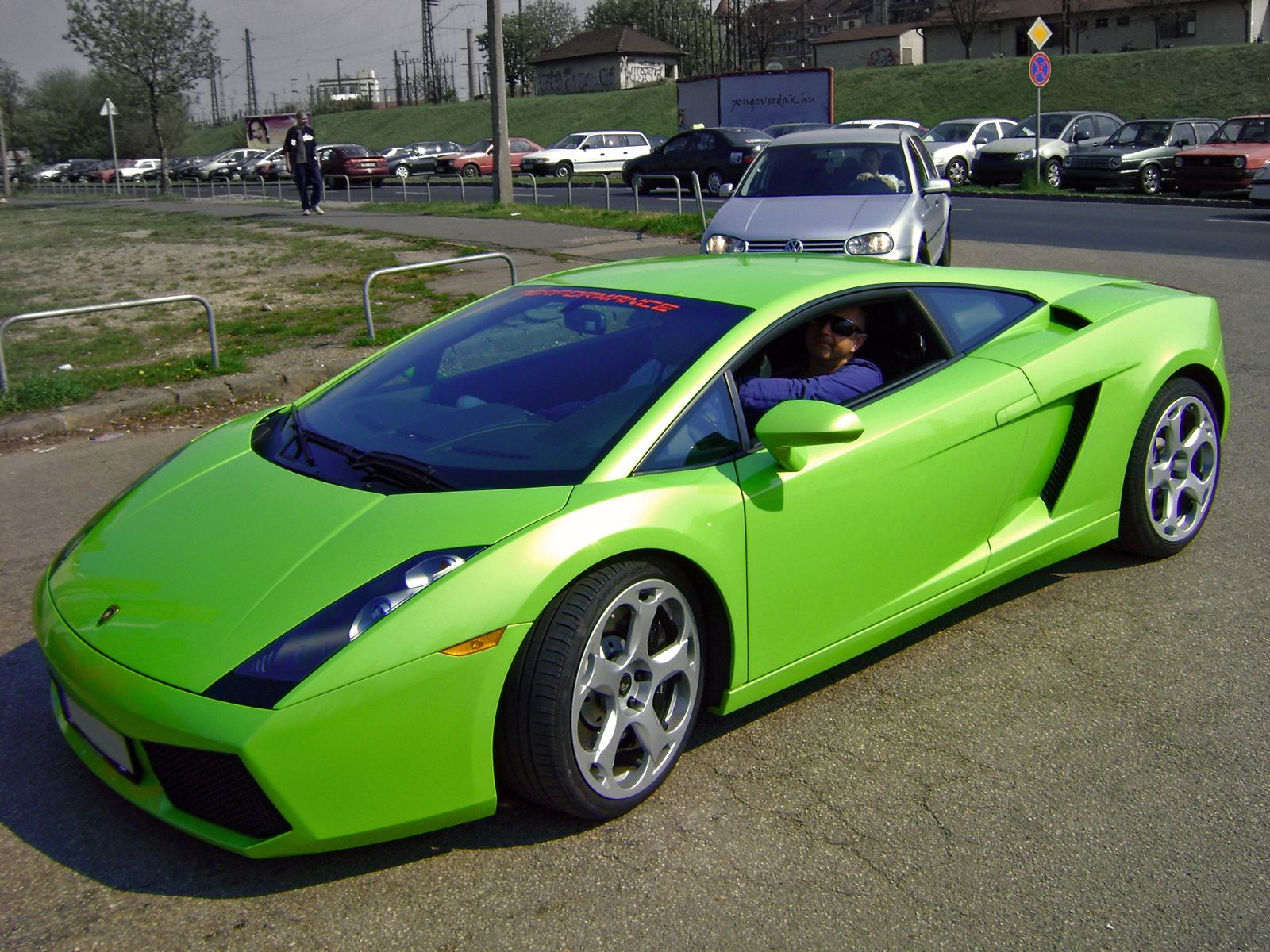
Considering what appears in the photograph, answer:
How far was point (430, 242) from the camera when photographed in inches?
644

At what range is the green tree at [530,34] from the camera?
10538cm

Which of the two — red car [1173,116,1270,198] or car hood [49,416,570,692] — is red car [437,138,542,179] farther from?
car hood [49,416,570,692]

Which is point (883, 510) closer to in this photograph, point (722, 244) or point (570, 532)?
point (570, 532)

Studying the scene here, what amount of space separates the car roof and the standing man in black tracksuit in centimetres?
1372

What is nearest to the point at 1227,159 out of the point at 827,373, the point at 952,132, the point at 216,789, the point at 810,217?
the point at 952,132

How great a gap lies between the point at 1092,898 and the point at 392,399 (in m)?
2.45

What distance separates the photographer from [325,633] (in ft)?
8.16

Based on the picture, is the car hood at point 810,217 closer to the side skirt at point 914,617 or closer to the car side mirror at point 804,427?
the side skirt at point 914,617

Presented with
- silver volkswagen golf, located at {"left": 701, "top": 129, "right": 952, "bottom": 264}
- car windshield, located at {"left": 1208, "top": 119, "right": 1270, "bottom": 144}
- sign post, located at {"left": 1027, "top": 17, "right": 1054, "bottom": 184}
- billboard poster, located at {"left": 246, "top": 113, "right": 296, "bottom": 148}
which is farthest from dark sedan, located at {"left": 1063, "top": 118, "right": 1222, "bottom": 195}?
billboard poster, located at {"left": 246, "top": 113, "right": 296, "bottom": 148}

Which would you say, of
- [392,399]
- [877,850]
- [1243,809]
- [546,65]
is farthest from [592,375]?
[546,65]

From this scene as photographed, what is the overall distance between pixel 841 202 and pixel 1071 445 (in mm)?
7066

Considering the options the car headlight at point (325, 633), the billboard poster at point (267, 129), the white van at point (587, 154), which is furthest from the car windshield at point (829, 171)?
the billboard poster at point (267, 129)

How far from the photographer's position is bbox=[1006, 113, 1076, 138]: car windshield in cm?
2739

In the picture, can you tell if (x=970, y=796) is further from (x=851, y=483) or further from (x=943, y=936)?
(x=851, y=483)
